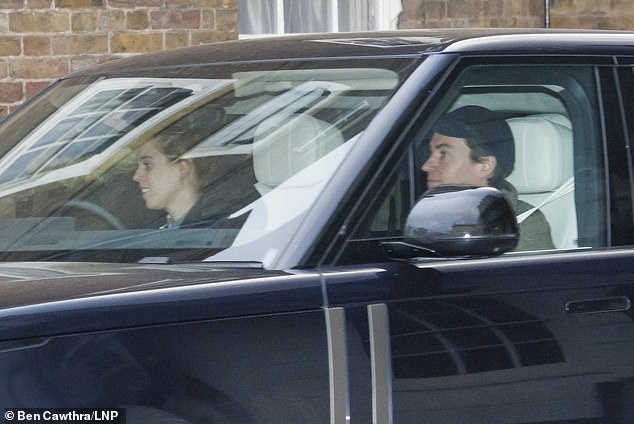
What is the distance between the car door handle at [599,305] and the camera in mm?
3254

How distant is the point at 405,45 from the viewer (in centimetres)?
349

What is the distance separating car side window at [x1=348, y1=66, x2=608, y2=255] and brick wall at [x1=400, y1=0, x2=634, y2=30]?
24.0ft

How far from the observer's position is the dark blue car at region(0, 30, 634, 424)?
2.73 metres

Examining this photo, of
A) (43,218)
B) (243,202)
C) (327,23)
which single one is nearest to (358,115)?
(243,202)

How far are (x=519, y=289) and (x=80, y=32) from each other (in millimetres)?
6486

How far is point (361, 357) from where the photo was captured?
2916mm

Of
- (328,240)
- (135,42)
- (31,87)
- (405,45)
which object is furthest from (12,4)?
(328,240)

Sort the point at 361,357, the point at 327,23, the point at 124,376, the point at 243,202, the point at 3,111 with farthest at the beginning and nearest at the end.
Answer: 1. the point at 327,23
2. the point at 3,111
3. the point at 243,202
4. the point at 361,357
5. the point at 124,376

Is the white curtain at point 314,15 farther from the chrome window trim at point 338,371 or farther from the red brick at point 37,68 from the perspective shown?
the chrome window trim at point 338,371

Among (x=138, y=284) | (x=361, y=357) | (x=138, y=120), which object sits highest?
(x=138, y=120)

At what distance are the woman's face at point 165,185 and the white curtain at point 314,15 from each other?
6.90m

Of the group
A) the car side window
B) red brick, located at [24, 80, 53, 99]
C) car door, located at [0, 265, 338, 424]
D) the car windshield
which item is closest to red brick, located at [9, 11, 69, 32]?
red brick, located at [24, 80, 53, 99]

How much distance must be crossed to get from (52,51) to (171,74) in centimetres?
559

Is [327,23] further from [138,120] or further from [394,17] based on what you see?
[138,120]
